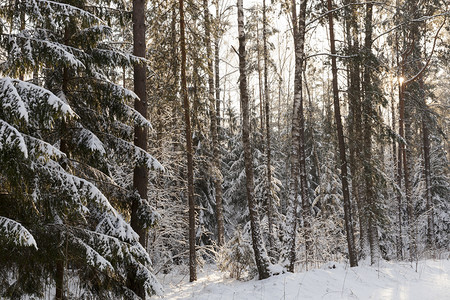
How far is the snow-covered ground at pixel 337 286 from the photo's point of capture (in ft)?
24.4

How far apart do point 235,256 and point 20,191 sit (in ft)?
19.5

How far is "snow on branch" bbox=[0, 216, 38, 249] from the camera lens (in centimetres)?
402

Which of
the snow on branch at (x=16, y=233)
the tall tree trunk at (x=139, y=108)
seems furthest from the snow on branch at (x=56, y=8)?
the snow on branch at (x=16, y=233)

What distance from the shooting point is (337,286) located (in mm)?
7996

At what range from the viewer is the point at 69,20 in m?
5.69

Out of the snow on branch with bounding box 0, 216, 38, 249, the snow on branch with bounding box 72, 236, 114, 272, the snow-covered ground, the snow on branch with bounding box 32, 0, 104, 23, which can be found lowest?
the snow-covered ground

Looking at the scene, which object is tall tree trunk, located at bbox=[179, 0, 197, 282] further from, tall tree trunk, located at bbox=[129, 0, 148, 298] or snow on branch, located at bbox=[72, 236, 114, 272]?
snow on branch, located at bbox=[72, 236, 114, 272]

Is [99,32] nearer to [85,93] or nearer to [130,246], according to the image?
[85,93]

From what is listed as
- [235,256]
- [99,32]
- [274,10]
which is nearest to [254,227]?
[235,256]

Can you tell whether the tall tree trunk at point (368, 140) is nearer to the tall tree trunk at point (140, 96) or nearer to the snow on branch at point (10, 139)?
the tall tree trunk at point (140, 96)

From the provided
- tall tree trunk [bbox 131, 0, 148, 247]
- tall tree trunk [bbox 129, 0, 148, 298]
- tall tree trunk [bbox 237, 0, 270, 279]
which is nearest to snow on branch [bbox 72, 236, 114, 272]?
tall tree trunk [bbox 129, 0, 148, 298]

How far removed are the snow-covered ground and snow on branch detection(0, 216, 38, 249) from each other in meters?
4.44

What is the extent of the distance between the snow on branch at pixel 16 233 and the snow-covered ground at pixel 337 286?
4.44 m

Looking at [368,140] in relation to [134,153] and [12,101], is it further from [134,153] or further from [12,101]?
[12,101]
